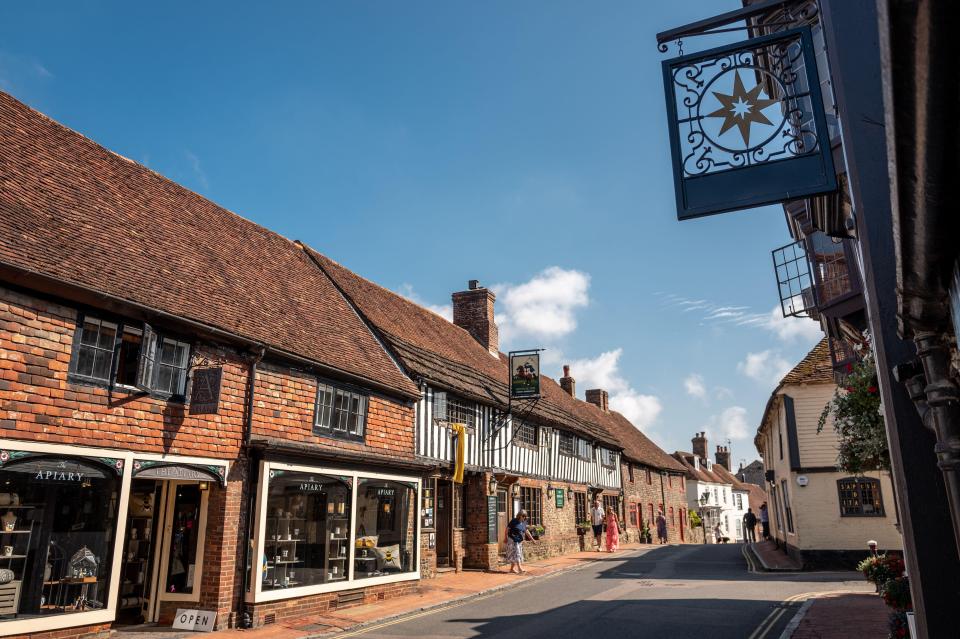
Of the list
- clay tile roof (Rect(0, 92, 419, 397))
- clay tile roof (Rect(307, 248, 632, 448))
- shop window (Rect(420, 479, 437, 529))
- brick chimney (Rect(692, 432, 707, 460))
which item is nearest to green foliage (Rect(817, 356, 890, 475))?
clay tile roof (Rect(0, 92, 419, 397))

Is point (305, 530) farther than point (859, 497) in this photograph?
No

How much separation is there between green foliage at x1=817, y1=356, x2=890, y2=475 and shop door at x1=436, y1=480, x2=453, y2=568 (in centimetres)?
1093

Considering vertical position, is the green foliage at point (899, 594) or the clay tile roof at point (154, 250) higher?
the clay tile roof at point (154, 250)

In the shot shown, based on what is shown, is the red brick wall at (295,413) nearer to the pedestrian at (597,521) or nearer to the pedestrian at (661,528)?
the pedestrian at (597,521)

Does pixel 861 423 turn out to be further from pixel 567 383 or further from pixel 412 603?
pixel 567 383

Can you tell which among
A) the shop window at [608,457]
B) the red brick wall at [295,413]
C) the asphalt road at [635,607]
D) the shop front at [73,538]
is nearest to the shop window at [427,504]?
the red brick wall at [295,413]

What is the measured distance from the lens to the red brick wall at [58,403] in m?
8.09

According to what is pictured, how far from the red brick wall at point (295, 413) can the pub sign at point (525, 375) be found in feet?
18.6

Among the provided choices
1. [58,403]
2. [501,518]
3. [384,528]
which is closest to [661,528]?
[501,518]

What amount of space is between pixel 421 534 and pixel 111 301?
9.44 m

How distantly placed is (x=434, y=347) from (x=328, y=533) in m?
8.90

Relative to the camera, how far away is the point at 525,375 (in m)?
20.1

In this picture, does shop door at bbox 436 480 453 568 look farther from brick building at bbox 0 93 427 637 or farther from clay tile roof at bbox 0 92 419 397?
clay tile roof at bbox 0 92 419 397

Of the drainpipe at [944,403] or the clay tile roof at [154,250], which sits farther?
the clay tile roof at [154,250]
